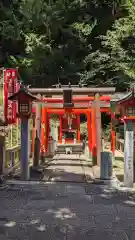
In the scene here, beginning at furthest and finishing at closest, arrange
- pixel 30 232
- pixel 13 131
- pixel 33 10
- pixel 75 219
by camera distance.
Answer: pixel 33 10 → pixel 13 131 → pixel 75 219 → pixel 30 232

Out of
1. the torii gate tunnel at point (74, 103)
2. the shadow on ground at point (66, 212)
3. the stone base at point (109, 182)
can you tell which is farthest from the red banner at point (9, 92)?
the stone base at point (109, 182)

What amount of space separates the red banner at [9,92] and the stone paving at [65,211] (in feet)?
8.49

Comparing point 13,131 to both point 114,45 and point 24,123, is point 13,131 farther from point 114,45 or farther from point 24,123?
point 114,45

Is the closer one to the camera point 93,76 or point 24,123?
point 24,123

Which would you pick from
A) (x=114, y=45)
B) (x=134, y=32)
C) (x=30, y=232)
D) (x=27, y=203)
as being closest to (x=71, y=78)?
(x=114, y=45)

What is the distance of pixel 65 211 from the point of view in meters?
7.75

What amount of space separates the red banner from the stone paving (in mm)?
2588

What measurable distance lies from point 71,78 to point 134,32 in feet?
24.6

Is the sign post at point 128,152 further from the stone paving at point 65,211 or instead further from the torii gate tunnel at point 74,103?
the torii gate tunnel at point 74,103

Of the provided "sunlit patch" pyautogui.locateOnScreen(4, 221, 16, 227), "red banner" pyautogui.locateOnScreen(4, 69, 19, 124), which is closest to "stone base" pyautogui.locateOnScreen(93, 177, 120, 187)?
"red banner" pyautogui.locateOnScreen(4, 69, 19, 124)

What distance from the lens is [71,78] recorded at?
29.4m

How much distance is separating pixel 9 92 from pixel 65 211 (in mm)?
6269

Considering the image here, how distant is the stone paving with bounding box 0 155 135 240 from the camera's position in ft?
20.5

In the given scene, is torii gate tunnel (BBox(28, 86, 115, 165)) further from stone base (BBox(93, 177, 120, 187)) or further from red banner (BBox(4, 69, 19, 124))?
stone base (BBox(93, 177, 120, 187))
